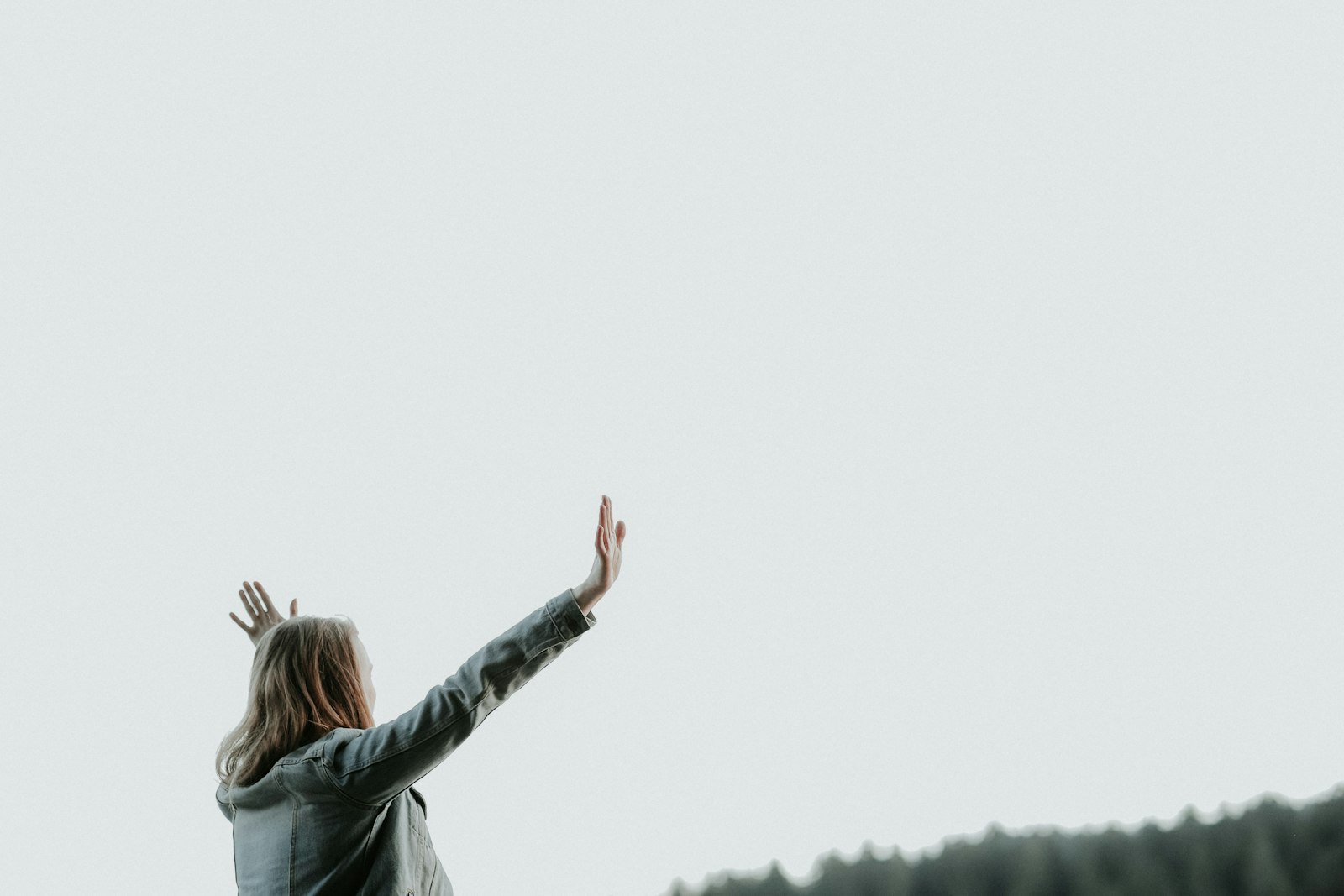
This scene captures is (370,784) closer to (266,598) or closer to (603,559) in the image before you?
(603,559)

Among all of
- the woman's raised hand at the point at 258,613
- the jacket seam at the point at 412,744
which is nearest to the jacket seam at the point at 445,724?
the jacket seam at the point at 412,744

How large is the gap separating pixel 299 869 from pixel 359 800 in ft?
0.32

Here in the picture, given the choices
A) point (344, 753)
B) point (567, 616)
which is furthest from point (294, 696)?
point (567, 616)

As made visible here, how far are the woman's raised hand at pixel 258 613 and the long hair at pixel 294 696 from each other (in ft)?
0.83

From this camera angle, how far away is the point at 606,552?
3.38 ft

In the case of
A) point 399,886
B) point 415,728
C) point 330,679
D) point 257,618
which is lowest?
point 399,886

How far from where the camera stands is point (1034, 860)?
182 centimetres

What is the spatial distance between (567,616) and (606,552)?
0.28ft

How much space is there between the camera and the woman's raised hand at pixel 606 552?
3.32ft

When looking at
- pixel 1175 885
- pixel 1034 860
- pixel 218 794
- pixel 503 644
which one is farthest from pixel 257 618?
pixel 1175 885

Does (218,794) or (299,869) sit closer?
(299,869)

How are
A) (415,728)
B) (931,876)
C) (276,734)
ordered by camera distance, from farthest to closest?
(931,876)
(276,734)
(415,728)

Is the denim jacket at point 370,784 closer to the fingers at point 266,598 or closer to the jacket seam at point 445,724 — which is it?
the jacket seam at point 445,724

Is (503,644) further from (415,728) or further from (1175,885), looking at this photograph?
(1175,885)
